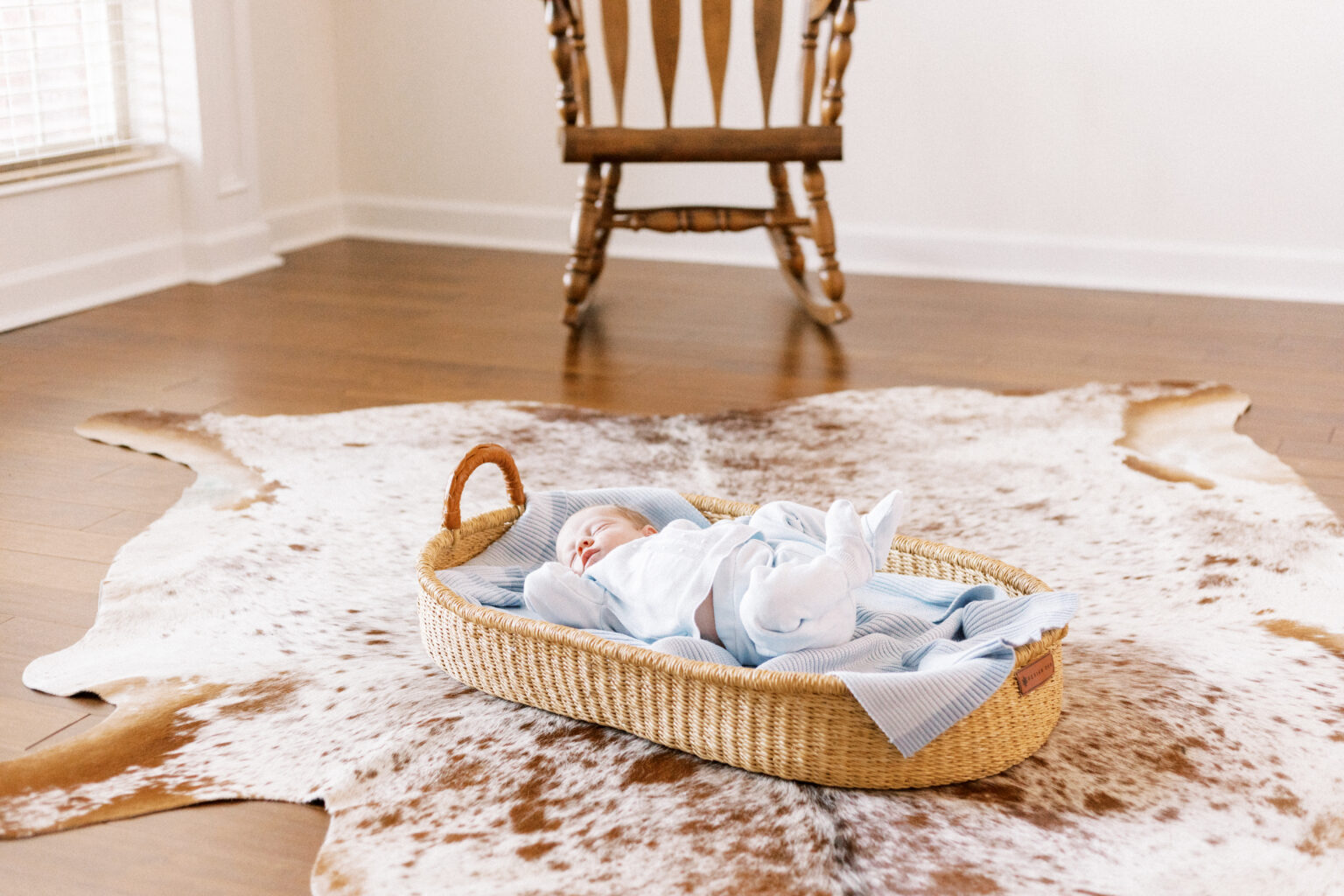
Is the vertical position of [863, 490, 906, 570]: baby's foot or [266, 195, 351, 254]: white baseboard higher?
[266, 195, 351, 254]: white baseboard

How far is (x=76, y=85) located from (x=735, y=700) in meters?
2.56

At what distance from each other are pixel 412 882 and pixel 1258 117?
288 centimetres

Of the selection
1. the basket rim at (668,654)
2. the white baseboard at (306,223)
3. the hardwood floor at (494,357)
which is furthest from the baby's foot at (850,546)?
the white baseboard at (306,223)

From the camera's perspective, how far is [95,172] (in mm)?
2906

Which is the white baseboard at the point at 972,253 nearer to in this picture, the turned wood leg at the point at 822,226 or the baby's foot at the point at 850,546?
the turned wood leg at the point at 822,226

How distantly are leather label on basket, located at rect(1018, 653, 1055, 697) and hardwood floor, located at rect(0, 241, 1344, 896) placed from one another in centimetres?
84

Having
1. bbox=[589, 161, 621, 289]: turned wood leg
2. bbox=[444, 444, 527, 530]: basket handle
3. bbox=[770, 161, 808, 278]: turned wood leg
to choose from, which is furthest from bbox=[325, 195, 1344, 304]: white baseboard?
bbox=[444, 444, 527, 530]: basket handle

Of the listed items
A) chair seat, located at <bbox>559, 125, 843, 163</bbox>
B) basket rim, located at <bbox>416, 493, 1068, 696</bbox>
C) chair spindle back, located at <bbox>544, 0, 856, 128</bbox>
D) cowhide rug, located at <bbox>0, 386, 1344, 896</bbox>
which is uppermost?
chair spindle back, located at <bbox>544, 0, 856, 128</bbox>

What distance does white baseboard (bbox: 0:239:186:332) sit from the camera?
8.89ft

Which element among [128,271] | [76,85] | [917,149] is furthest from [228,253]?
[917,149]

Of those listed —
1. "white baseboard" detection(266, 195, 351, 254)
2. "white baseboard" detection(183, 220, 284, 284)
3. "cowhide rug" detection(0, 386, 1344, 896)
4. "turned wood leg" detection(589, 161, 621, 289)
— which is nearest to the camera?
"cowhide rug" detection(0, 386, 1344, 896)

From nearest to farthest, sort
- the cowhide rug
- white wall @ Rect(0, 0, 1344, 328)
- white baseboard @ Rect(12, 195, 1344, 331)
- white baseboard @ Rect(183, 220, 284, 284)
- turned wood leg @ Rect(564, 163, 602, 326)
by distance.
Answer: the cowhide rug, turned wood leg @ Rect(564, 163, 602, 326), white baseboard @ Rect(12, 195, 1344, 331), white wall @ Rect(0, 0, 1344, 328), white baseboard @ Rect(183, 220, 284, 284)

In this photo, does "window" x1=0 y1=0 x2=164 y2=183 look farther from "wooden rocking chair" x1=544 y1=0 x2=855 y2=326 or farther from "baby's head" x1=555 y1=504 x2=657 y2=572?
"baby's head" x1=555 y1=504 x2=657 y2=572

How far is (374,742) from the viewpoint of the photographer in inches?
45.4
